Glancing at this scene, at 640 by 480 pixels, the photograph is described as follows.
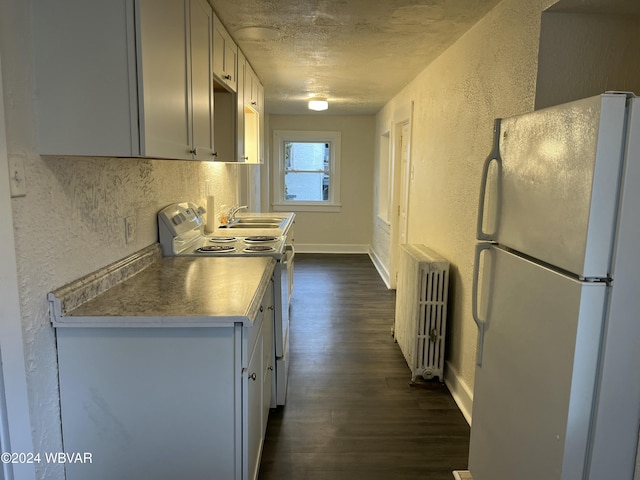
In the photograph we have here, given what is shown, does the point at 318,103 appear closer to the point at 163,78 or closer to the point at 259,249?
the point at 259,249

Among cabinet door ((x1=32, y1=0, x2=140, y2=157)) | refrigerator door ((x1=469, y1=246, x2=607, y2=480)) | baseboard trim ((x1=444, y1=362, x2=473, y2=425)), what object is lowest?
baseboard trim ((x1=444, y1=362, x2=473, y2=425))

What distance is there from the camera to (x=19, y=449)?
1.32 metres

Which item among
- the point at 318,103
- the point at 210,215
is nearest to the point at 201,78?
the point at 210,215

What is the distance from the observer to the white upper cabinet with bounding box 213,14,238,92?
8.13ft

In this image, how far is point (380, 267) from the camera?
6.38 metres

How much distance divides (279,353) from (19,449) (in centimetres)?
142

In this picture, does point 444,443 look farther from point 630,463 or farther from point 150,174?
point 150,174

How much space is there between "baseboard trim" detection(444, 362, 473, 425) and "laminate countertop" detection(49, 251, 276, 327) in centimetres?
141

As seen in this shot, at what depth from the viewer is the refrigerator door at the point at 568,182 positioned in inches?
43.6

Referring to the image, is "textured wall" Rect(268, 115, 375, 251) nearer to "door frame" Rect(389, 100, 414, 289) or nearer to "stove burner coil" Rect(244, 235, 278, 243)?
"door frame" Rect(389, 100, 414, 289)

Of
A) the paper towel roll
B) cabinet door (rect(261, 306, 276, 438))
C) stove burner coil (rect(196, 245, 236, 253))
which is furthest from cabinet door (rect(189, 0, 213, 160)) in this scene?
the paper towel roll

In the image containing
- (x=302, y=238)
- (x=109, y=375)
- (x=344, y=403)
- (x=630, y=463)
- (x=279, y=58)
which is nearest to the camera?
(x=630, y=463)

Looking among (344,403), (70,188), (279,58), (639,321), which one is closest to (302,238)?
(279,58)

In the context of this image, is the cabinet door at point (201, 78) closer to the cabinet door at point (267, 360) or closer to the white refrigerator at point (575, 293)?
the cabinet door at point (267, 360)
